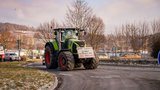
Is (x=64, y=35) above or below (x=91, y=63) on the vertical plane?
above

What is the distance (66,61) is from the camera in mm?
24516

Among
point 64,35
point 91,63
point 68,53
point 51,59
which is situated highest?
point 64,35

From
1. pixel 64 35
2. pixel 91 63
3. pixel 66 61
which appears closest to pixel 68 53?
pixel 66 61

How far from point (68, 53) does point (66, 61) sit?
0.74 m

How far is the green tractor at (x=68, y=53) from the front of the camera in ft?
81.7

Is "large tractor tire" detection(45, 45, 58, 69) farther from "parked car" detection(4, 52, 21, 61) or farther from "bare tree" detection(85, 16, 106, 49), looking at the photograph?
"parked car" detection(4, 52, 21, 61)

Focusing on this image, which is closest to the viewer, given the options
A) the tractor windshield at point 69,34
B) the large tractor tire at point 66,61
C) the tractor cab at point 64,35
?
the large tractor tire at point 66,61

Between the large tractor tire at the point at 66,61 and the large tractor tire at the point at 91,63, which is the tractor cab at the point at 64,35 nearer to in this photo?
the large tractor tire at the point at 66,61

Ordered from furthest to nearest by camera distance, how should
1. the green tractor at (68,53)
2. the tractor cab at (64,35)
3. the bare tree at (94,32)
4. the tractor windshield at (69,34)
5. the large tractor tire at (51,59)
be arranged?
the bare tree at (94,32)
the large tractor tire at (51,59)
the tractor windshield at (69,34)
the tractor cab at (64,35)
the green tractor at (68,53)

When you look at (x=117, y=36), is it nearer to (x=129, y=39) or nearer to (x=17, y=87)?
(x=129, y=39)

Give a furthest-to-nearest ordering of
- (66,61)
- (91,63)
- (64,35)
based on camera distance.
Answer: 1. (64,35)
2. (91,63)
3. (66,61)

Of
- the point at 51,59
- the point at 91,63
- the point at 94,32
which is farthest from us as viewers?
the point at 94,32

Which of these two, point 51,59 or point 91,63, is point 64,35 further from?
point 91,63

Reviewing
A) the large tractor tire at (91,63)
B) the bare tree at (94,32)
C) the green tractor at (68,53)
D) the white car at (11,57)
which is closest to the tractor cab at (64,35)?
the green tractor at (68,53)
